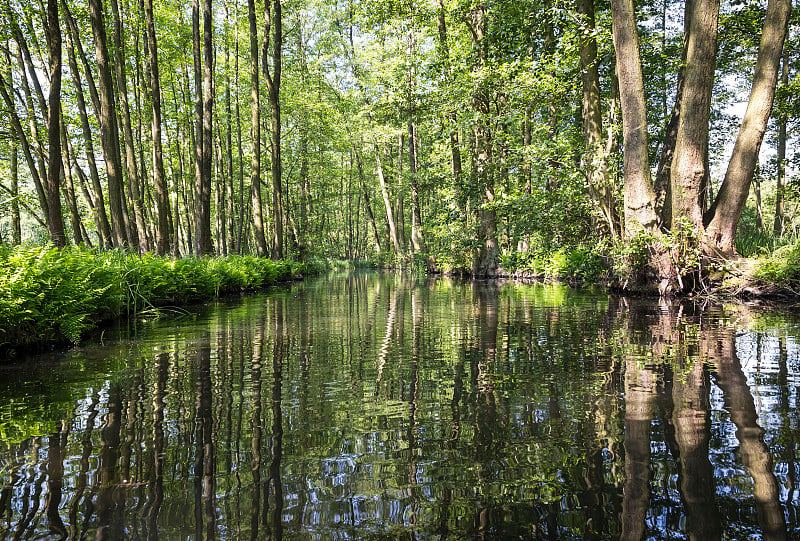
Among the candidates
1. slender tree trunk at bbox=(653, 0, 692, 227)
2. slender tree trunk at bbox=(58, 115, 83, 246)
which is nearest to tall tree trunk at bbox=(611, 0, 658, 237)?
slender tree trunk at bbox=(653, 0, 692, 227)

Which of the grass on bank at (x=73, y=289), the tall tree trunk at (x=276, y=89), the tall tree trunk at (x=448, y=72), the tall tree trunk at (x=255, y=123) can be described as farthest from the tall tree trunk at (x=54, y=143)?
the tall tree trunk at (x=276, y=89)

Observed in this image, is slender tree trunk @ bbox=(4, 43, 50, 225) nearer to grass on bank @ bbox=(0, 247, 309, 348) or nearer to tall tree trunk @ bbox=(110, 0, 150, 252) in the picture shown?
tall tree trunk @ bbox=(110, 0, 150, 252)

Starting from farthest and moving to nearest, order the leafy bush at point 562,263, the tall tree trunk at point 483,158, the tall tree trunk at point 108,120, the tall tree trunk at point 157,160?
1. the tall tree trunk at point 483,158
2. the tall tree trunk at point 157,160
3. the leafy bush at point 562,263
4. the tall tree trunk at point 108,120

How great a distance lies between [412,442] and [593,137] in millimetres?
11600

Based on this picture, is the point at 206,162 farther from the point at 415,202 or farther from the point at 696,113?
the point at 696,113

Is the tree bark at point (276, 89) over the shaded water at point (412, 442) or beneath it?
over

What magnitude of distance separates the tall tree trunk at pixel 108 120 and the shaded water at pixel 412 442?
812cm

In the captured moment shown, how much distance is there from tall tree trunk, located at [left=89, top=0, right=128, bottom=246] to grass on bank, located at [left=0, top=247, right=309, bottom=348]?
270 cm

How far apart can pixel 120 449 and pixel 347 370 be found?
1800 mm

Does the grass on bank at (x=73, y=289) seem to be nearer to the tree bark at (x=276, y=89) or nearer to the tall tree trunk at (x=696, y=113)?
the tall tree trunk at (x=696, y=113)

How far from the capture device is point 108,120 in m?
11.5

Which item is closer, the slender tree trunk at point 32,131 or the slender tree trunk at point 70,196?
the slender tree trunk at point 32,131

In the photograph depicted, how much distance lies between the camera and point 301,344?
5.08 meters

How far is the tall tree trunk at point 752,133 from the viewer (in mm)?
7895
